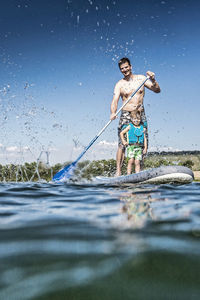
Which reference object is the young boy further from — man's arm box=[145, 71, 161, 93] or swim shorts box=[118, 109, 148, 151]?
man's arm box=[145, 71, 161, 93]

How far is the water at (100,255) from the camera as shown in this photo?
0.86 m

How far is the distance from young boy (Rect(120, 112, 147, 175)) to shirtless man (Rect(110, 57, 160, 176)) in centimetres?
12

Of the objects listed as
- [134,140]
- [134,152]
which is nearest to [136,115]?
[134,140]

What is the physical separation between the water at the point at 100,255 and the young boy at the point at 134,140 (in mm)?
3694

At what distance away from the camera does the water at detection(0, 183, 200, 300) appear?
0.86m

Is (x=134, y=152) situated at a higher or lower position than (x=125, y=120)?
lower

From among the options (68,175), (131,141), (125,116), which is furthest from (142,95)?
(68,175)

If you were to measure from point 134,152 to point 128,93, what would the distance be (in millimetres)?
1394

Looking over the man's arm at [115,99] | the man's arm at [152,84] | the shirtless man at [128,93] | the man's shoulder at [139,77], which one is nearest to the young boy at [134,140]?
the shirtless man at [128,93]

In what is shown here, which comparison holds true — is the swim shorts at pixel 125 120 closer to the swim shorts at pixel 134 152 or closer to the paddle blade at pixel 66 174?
the swim shorts at pixel 134 152

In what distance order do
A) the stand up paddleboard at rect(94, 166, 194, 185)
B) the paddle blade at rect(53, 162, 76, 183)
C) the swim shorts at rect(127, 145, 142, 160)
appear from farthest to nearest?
the paddle blade at rect(53, 162, 76, 183)
the swim shorts at rect(127, 145, 142, 160)
the stand up paddleboard at rect(94, 166, 194, 185)

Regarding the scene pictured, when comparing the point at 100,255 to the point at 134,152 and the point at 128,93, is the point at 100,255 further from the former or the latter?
the point at 128,93

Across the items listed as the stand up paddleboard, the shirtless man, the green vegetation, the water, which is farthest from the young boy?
the green vegetation

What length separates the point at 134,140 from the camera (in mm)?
5703
